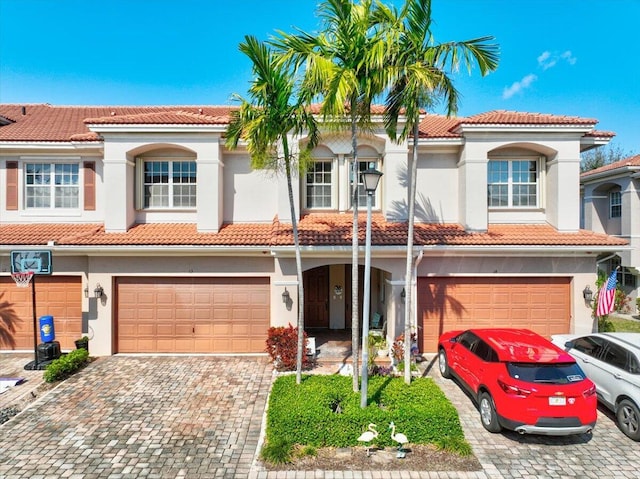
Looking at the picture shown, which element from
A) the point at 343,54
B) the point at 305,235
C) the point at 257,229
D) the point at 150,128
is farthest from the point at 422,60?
the point at 150,128

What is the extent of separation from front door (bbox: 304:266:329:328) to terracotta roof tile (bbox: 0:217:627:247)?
3.25 meters

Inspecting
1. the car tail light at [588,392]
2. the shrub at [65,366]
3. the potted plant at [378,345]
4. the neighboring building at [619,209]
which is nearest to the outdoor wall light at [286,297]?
the potted plant at [378,345]

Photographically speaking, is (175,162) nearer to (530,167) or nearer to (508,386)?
(508,386)

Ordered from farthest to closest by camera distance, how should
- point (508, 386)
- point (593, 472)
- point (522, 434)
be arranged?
point (522, 434) → point (508, 386) → point (593, 472)

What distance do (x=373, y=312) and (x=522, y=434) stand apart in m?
7.30

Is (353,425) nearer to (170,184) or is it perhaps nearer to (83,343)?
(83,343)

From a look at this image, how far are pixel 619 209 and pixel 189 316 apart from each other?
2192cm

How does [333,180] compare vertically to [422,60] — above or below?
below

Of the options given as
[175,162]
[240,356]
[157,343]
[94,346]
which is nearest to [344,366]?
[240,356]

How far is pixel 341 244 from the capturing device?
9.88 metres

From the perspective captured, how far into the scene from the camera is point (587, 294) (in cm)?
1072

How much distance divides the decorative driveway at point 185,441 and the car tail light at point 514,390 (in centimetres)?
106

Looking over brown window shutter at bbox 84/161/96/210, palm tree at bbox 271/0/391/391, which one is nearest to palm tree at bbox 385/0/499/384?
palm tree at bbox 271/0/391/391

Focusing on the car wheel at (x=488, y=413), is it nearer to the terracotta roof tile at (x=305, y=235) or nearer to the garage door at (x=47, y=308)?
the terracotta roof tile at (x=305, y=235)
